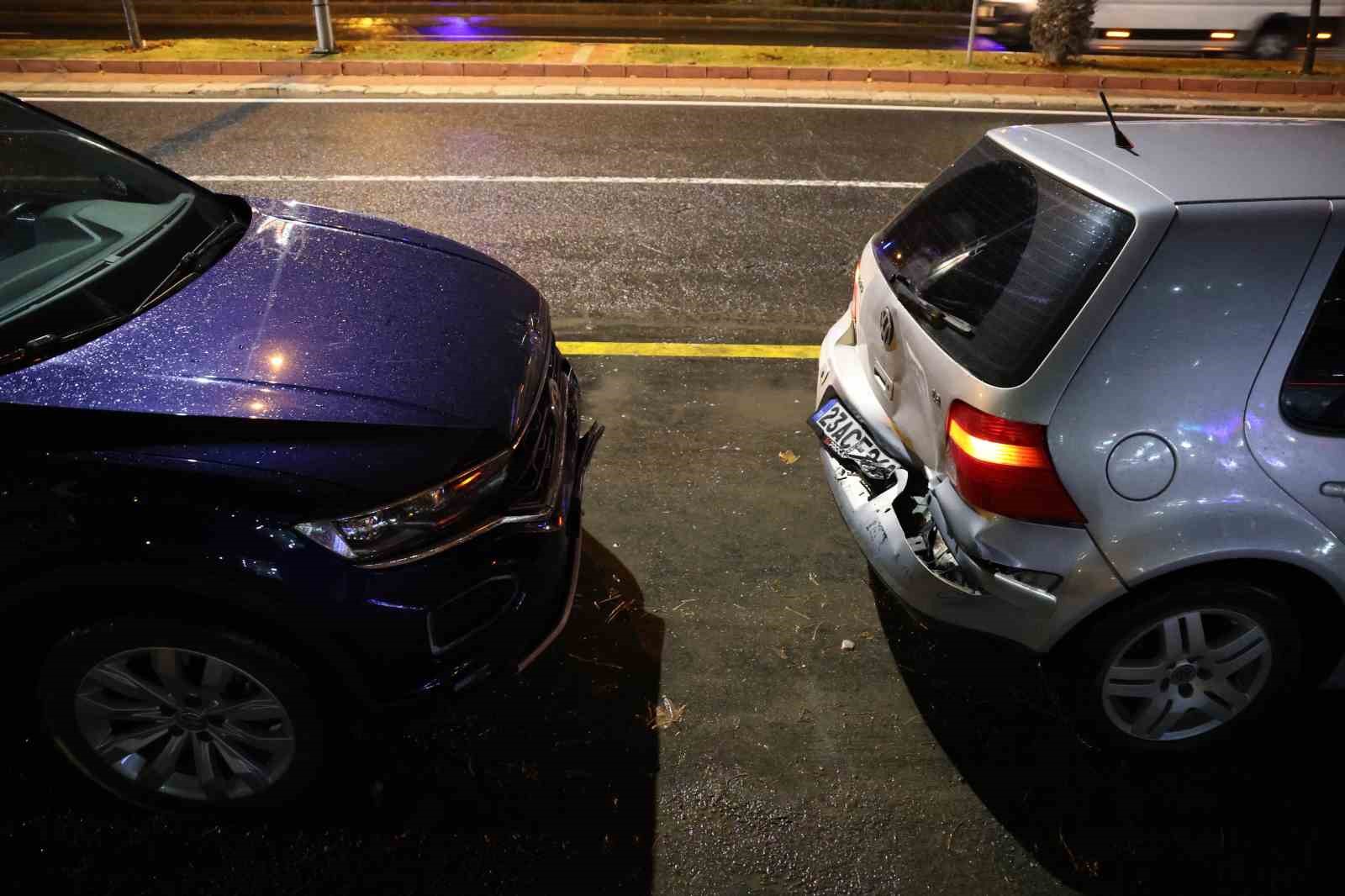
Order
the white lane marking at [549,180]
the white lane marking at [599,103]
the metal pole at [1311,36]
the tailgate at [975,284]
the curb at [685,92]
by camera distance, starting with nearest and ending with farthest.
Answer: the tailgate at [975,284] < the white lane marking at [549,180] < the white lane marking at [599,103] < the curb at [685,92] < the metal pole at [1311,36]

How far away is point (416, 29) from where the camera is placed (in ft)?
53.7

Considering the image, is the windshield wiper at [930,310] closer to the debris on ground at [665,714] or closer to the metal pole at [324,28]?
the debris on ground at [665,714]

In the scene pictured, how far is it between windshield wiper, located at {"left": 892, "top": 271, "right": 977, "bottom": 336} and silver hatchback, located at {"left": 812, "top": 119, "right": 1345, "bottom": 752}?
0.4 inches

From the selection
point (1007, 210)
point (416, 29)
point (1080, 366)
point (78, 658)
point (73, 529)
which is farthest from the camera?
point (416, 29)

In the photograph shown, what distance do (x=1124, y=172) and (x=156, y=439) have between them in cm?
257

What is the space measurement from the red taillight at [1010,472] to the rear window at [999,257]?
0.42 feet

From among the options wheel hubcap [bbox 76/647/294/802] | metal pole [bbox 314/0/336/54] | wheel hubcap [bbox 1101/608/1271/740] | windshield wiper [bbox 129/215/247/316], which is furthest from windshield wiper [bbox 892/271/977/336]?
metal pole [bbox 314/0/336/54]

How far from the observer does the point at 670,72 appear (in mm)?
11664

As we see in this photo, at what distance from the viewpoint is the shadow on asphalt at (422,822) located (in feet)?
7.91

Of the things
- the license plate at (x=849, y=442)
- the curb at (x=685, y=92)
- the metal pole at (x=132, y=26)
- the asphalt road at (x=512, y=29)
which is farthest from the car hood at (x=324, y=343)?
the asphalt road at (x=512, y=29)

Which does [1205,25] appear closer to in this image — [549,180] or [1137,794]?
[549,180]

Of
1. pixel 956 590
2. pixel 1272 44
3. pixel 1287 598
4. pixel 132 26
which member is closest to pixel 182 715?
pixel 956 590

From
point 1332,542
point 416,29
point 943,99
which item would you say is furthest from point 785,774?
point 416,29

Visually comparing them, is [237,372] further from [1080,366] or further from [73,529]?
[1080,366]
